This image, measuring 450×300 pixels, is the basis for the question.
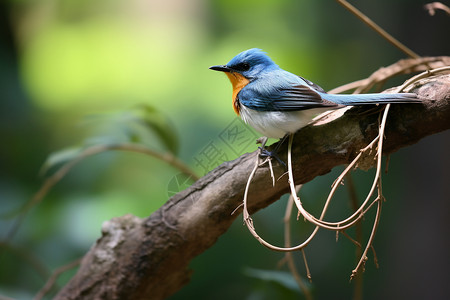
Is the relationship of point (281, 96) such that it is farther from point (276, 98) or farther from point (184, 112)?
point (184, 112)

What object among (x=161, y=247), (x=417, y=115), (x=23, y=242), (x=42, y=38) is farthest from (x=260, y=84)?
(x=42, y=38)

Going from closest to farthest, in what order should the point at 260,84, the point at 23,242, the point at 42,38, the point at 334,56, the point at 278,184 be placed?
the point at 278,184 → the point at 260,84 → the point at 23,242 → the point at 334,56 → the point at 42,38

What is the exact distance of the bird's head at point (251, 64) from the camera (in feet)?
4.86

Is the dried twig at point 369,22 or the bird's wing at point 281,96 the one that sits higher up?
the dried twig at point 369,22

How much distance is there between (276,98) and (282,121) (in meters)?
0.09

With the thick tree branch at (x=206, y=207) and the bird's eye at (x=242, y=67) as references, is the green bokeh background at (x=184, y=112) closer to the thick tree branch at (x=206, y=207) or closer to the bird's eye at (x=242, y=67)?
the thick tree branch at (x=206, y=207)

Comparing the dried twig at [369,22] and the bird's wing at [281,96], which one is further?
the dried twig at [369,22]

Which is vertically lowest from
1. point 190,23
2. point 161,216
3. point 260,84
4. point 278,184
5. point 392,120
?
point 161,216

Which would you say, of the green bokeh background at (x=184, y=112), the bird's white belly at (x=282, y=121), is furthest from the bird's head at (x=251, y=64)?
the green bokeh background at (x=184, y=112)

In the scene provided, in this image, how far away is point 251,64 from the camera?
4.88 ft

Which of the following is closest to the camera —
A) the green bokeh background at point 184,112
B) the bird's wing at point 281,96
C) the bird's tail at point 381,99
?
the bird's tail at point 381,99

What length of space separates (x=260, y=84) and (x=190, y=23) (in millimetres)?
3009

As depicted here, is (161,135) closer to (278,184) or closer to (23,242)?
(278,184)

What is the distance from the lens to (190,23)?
4.18 m
